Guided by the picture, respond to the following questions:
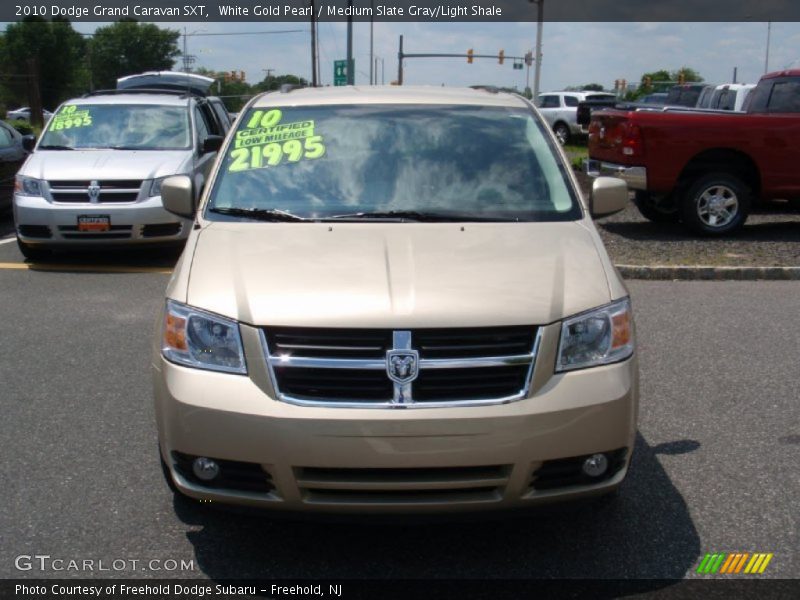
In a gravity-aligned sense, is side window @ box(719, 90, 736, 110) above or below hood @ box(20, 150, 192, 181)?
above

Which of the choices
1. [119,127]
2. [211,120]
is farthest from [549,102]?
[119,127]

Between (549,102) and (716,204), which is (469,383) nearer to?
(716,204)

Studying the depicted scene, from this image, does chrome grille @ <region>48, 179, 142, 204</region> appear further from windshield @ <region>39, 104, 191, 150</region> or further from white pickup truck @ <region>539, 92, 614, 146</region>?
white pickup truck @ <region>539, 92, 614, 146</region>

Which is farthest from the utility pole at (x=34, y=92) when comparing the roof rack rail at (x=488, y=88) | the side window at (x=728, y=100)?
the roof rack rail at (x=488, y=88)

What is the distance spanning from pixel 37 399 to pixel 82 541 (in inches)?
80.7

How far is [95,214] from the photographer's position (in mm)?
9781

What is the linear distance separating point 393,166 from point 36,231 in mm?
6670

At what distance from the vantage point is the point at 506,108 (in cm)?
505

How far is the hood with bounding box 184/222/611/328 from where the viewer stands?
3355 millimetres

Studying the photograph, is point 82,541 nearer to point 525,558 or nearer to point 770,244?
point 525,558

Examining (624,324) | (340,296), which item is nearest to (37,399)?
(340,296)

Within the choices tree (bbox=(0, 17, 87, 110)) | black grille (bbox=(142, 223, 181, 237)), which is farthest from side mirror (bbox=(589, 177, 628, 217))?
tree (bbox=(0, 17, 87, 110))

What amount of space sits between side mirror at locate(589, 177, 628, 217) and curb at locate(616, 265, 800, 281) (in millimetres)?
4956

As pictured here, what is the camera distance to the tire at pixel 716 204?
1140cm
